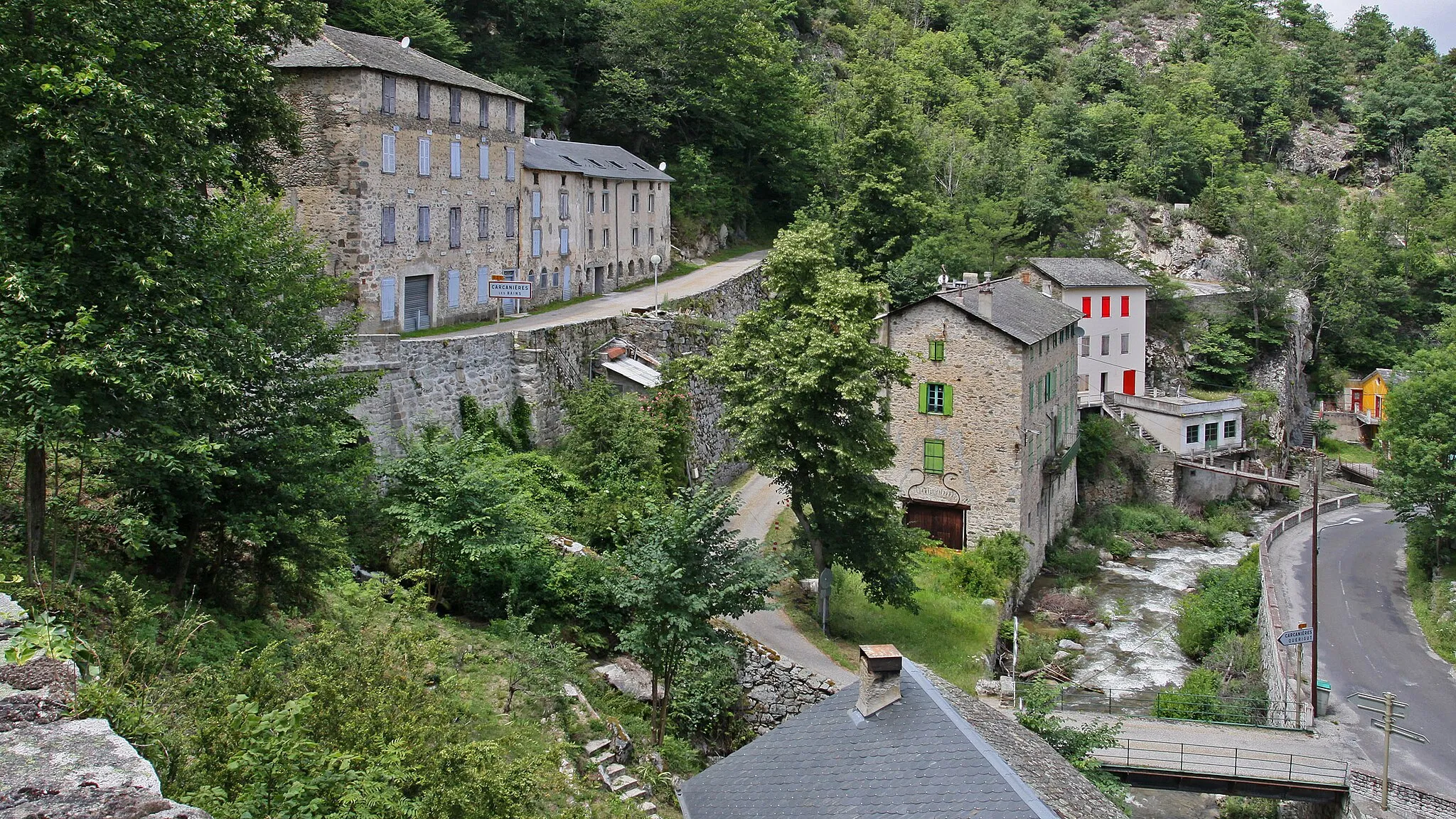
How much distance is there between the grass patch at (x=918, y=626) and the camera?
971 inches

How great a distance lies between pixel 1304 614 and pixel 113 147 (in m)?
30.6

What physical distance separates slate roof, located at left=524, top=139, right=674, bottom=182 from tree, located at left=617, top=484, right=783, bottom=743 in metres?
21.3

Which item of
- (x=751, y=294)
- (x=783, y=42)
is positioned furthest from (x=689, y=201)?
(x=783, y=42)

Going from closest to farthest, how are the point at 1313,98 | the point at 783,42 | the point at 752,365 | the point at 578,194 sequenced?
the point at 752,365 < the point at 578,194 < the point at 783,42 < the point at 1313,98

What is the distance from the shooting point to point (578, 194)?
3978 centimetres

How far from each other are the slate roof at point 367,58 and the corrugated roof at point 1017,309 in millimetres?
15369

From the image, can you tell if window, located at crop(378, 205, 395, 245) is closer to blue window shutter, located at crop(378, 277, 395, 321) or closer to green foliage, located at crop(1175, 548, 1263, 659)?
blue window shutter, located at crop(378, 277, 395, 321)

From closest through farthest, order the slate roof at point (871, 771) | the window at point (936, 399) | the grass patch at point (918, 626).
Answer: the slate roof at point (871, 771) → the grass patch at point (918, 626) → the window at point (936, 399)

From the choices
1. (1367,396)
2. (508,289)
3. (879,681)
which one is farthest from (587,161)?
(1367,396)

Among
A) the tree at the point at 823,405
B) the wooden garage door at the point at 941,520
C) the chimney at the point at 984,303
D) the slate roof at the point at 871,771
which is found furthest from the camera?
the wooden garage door at the point at 941,520

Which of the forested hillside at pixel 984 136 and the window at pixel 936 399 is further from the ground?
the forested hillside at pixel 984 136

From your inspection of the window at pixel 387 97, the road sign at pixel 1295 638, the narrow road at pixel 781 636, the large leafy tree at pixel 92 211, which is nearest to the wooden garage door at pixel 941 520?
the narrow road at pixel 781 636

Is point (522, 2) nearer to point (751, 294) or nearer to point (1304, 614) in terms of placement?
point (751, 294)

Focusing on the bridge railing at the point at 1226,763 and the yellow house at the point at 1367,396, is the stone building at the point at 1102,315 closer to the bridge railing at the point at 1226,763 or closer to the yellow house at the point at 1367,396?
the yellow house at the point at 1367,396
